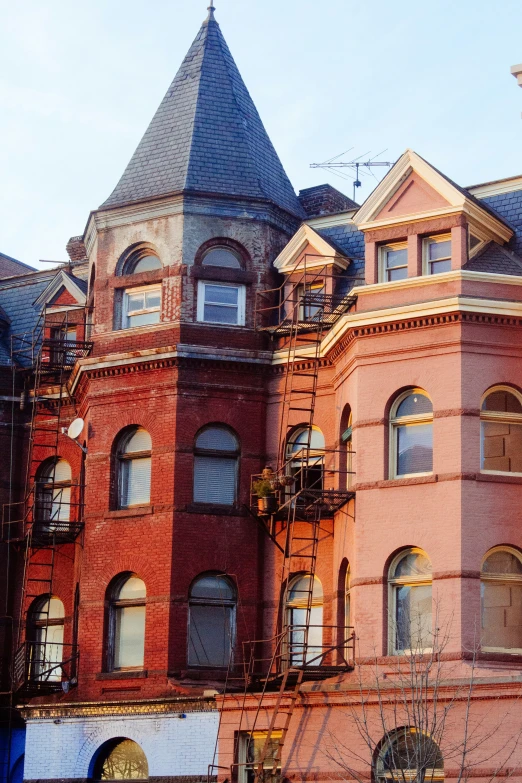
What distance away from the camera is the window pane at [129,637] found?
104ft

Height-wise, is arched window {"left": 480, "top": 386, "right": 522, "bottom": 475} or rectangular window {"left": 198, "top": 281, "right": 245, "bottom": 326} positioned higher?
rectangular window {"left": 198, "top": 281, "right": 245, "bottom": 326}

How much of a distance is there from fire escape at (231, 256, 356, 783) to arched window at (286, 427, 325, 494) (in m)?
0.02

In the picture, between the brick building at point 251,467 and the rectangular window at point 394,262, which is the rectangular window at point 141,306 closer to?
the brick building at point 251,467

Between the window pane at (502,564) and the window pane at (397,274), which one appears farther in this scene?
the window pane at (397,274)

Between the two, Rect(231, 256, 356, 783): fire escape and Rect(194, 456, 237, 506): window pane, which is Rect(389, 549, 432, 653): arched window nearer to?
Rect(231, 256, 356, 783): fire escape

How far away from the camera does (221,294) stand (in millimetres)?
33469

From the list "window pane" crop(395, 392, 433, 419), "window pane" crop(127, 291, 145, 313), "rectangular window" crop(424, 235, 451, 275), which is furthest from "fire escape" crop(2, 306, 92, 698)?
"rectangular window" crop(424, 235, 451, 275)

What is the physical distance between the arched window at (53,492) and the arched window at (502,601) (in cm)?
1061

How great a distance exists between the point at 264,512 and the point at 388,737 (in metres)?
6.01

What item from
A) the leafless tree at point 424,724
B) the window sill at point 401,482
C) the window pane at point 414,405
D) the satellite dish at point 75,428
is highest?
the satellite dish at point 75,428

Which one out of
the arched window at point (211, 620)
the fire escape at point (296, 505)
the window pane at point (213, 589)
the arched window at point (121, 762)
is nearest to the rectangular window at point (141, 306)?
the fire escape at point (296, 505)

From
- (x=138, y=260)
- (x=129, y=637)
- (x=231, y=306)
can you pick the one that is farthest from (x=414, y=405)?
(x=138, y=260)

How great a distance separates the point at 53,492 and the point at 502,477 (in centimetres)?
1188

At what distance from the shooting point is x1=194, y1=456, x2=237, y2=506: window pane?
106ft
